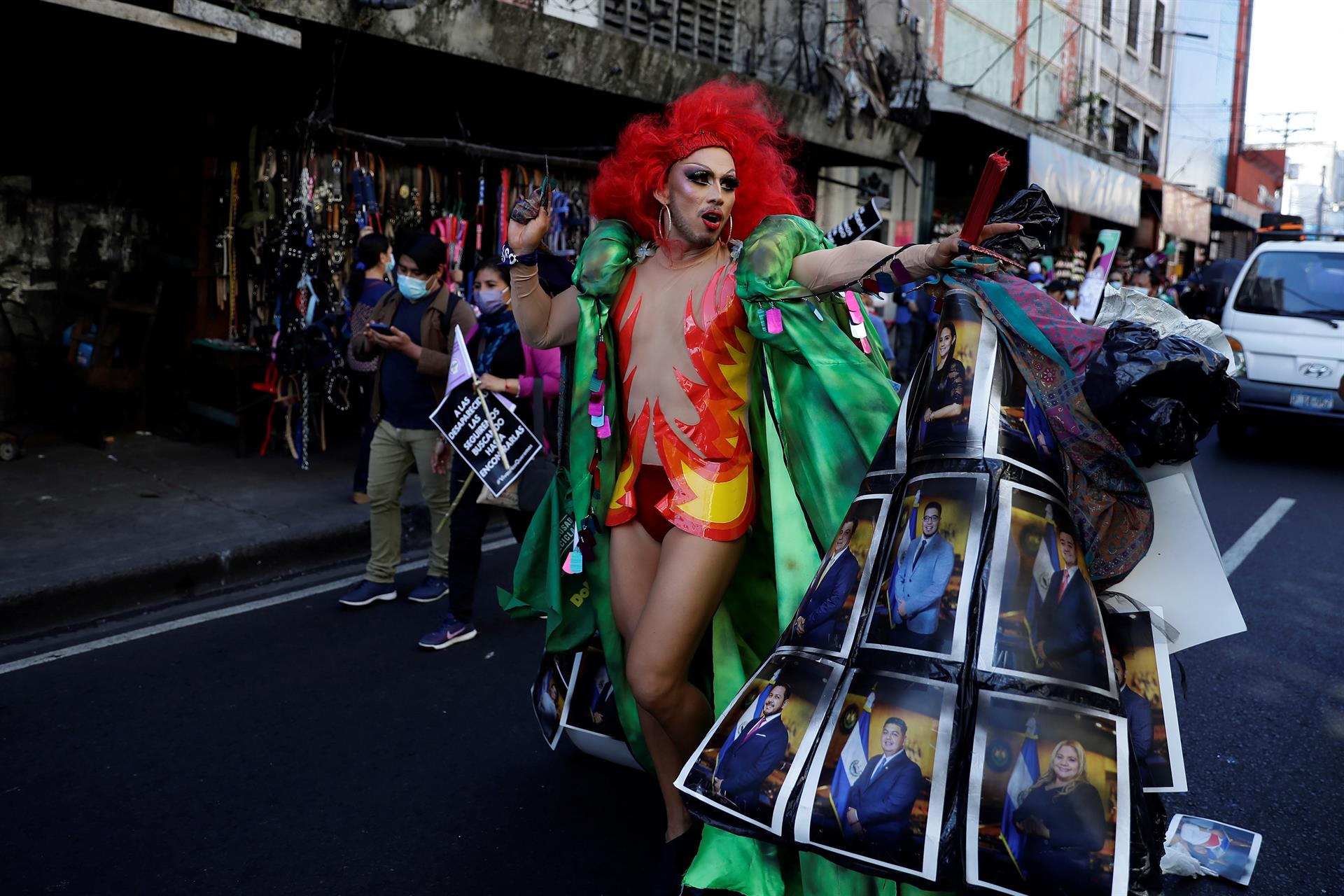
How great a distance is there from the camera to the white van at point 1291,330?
958 cm

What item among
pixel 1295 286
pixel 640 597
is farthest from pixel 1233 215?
pixel 640 597

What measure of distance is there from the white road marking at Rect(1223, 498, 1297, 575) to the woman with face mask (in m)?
3.71

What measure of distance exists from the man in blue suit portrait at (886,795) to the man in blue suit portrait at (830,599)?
0.24 meters

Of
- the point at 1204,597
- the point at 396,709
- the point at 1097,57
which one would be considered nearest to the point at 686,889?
the point at 1204,597

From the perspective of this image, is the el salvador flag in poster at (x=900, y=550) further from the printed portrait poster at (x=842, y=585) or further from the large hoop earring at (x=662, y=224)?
the large hoop earring at (x=662, y=224)

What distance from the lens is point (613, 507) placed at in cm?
290

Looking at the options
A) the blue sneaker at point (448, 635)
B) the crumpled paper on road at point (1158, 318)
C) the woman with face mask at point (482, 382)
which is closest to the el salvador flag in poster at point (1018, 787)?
the crumpled paper on road at point (1158, 318)

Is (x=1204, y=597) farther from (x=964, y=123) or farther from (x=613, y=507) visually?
(x=964, y=123)

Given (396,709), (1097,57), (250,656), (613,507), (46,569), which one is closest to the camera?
(613,507)

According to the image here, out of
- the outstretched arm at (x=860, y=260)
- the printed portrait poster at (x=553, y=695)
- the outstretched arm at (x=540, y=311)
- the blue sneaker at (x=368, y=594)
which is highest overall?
the outstretched arm at (x=860, y=260)

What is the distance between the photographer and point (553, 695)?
3521 mm

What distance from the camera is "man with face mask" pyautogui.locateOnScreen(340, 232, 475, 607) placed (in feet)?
16.9

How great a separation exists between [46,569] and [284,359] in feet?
8.97

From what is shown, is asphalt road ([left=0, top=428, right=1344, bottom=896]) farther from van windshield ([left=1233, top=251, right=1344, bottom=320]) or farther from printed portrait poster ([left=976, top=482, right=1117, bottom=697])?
van windshield ([left=1233, top=251, right=1344, bottom=320])
